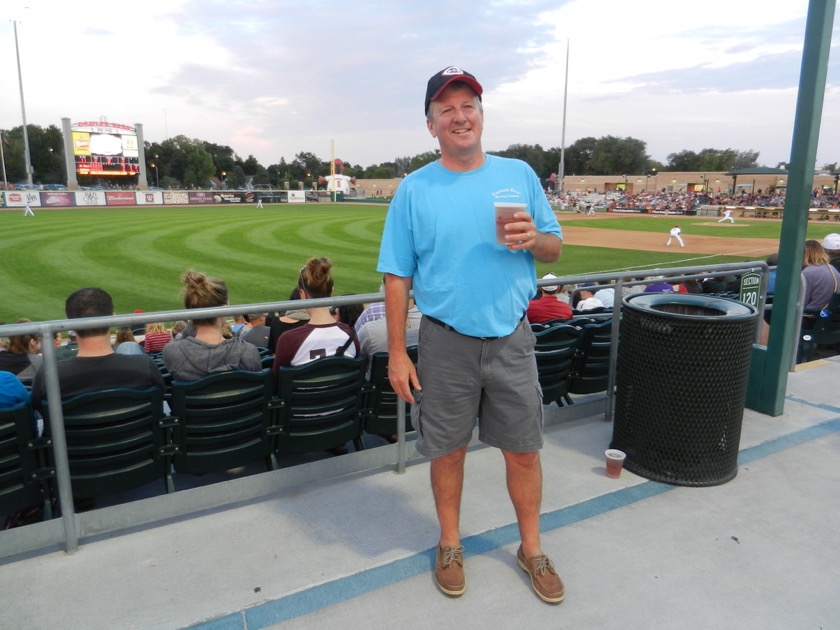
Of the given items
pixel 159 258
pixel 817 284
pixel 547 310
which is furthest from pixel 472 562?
pixel 159 258

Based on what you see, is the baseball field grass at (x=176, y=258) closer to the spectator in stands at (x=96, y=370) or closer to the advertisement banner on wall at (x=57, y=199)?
the spectator in stands at (x=96, y=370)

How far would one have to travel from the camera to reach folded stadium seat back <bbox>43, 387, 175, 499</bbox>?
265cm

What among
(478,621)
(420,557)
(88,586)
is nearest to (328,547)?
(420,557)

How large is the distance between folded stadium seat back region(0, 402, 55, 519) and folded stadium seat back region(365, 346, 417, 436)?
1619mm

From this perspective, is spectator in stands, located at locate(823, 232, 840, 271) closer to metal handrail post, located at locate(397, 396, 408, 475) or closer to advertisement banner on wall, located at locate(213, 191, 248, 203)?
metal handrail post, located at locate(397, 396, 408, 475)

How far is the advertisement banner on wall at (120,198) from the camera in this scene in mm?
46438

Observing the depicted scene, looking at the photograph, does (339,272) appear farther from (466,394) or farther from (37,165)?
(37,165)

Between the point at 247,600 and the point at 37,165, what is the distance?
335 feet

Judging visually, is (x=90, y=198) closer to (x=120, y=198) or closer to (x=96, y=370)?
(x=120, y=198)

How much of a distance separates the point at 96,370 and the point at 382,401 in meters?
1.52

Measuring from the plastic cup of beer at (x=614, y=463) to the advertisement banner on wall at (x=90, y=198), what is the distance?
49.8 metres

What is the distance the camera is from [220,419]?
2994 millimetres

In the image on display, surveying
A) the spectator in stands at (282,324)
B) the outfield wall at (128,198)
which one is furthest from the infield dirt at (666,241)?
the outfield wall at (128,198)

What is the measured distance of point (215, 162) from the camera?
113m
